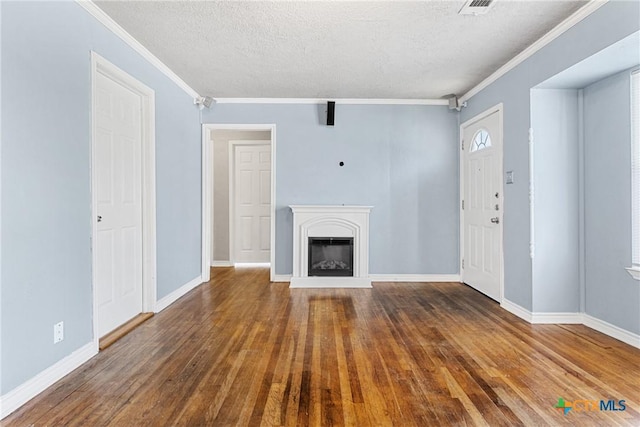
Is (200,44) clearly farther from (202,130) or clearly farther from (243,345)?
(243,345)

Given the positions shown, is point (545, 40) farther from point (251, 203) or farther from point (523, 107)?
point (251, 203)

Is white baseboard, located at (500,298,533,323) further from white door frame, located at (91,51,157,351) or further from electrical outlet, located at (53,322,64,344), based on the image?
electrical outlet, located at (53,322,64,344)

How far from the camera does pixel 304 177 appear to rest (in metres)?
4.79

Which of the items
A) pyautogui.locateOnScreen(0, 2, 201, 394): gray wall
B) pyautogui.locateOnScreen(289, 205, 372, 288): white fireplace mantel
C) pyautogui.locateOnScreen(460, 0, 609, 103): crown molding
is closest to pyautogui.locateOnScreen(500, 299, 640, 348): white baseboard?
pyautogui.locateOnScreen(289, 205, 372, 288): white fireplace mantel

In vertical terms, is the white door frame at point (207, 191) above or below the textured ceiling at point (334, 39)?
below

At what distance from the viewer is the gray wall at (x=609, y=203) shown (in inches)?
105

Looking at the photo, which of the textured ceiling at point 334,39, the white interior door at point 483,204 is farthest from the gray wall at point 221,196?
the white interior door at point 483,204

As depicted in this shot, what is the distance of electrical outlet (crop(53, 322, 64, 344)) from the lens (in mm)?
2082

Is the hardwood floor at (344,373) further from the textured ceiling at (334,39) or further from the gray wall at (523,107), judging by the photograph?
the textured ceiling at (334,39)

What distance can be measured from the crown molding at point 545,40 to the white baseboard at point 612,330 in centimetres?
240

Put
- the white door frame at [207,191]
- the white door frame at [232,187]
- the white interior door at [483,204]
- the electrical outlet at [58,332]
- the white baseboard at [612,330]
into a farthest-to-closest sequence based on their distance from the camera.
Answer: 1. the white door frame at [232,187]
2. the white door frame at [207,191]
3. the white interior door at [483,204]
4. the white baseboard at [612,330]
5. the electrical outlet at [58,332]

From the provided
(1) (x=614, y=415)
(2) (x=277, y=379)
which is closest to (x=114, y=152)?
(2) (x=277, y=379)

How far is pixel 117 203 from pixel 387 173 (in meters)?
3.29

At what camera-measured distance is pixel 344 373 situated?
7.10 ft
